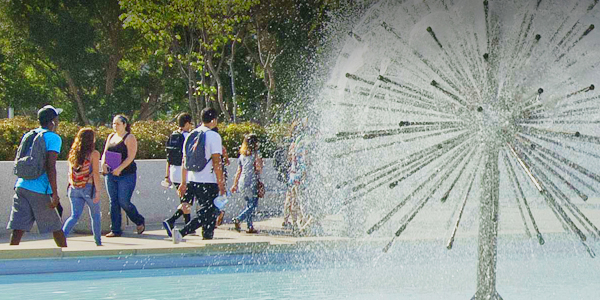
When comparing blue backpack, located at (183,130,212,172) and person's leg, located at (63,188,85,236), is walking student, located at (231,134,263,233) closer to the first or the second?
blue backpack, located at (183,130,212,172)

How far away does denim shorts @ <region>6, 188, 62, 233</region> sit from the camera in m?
9.23

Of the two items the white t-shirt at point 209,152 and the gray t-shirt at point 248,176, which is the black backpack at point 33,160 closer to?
the white t-shirt at point 209,152

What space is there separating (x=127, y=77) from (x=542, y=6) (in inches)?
1304

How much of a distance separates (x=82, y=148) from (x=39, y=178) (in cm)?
138

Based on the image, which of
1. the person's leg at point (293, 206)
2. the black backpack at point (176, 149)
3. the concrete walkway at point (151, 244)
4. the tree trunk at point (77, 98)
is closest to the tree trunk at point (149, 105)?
the tree trunk at point (77, 98)

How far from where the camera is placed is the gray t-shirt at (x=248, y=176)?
1216 cm

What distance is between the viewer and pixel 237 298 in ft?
26.9

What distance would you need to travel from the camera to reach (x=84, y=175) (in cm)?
1055

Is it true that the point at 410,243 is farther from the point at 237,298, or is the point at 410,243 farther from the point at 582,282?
the point at 237,298

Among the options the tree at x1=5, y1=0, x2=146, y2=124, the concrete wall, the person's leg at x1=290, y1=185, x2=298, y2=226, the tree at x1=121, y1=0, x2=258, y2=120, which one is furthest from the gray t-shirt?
the tree at x1=5, y1=0, x2=146, y2=124

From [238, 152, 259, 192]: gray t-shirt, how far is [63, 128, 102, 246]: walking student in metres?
2.18

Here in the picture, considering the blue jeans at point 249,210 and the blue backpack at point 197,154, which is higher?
the blue backpack at point 197,154

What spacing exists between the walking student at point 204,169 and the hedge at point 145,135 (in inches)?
152

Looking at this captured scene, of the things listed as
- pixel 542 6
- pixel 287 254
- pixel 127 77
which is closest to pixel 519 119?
pixel 542 6
